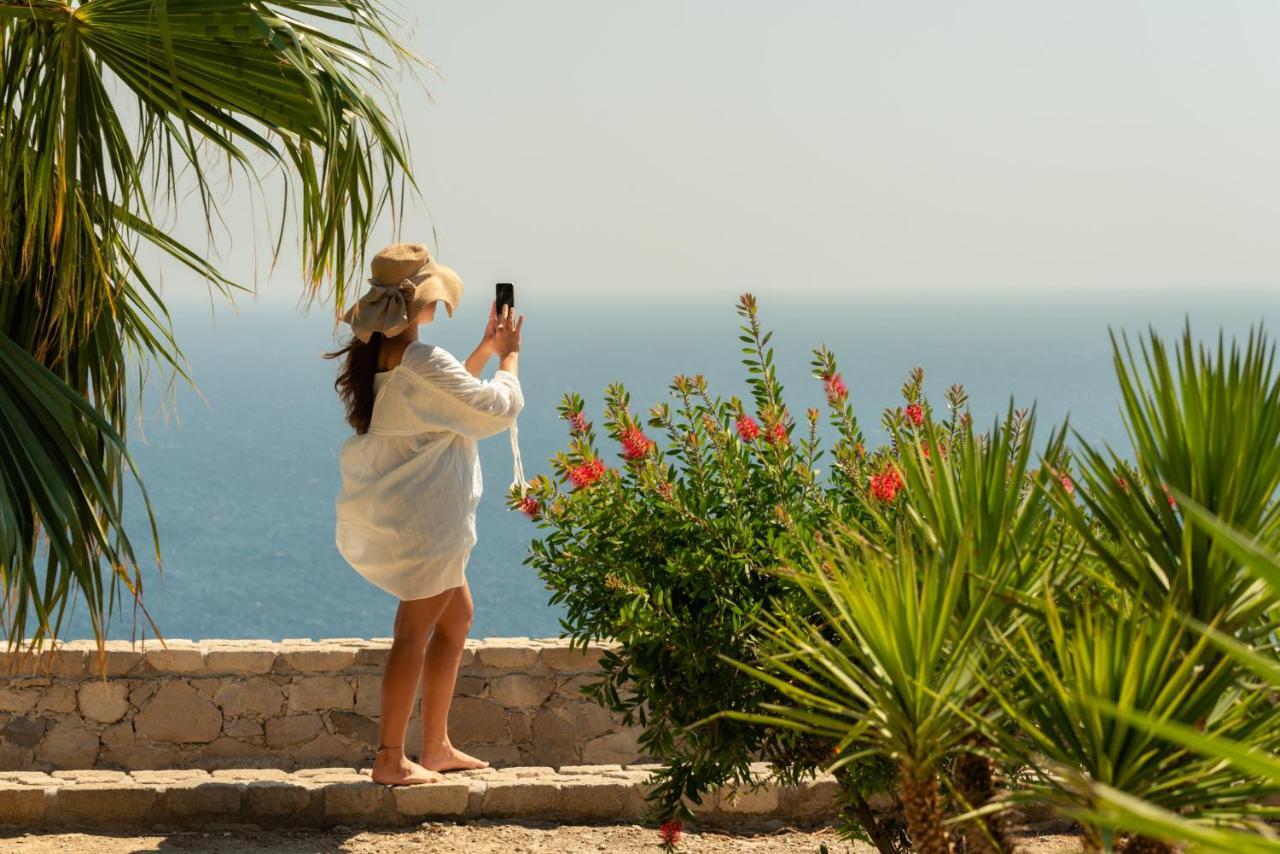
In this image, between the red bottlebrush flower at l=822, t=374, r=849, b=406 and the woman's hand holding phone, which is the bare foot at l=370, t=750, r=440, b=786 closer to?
the woman's hand holding phone

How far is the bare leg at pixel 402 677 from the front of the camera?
4652mm

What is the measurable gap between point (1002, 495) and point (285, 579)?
1986 inches

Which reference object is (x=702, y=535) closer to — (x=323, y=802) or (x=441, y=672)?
(x=441, y=672)

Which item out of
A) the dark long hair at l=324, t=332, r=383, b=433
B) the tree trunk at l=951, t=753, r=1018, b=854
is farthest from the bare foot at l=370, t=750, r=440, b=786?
the tree trunk at l=951, t=753, r=1018, b=854

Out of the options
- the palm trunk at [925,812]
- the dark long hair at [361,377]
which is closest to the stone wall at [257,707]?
the dark long hair at [361,377]

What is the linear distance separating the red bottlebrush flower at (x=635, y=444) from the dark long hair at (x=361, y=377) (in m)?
1.15

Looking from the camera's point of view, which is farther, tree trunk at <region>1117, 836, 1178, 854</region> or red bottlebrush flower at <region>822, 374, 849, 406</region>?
red bottlebrush flower at <region>822, 374, 849, 406</region>

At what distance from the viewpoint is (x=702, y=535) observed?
12.1 feet

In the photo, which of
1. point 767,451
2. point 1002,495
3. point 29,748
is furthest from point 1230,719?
point 29,748

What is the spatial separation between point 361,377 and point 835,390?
1.58m

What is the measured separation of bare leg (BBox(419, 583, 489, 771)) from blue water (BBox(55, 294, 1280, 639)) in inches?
40.9

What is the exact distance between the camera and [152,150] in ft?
13.3

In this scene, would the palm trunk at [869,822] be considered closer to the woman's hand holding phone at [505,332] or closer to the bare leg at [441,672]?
the bare leg at [441,672]

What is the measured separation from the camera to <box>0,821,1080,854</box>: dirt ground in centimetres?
450
